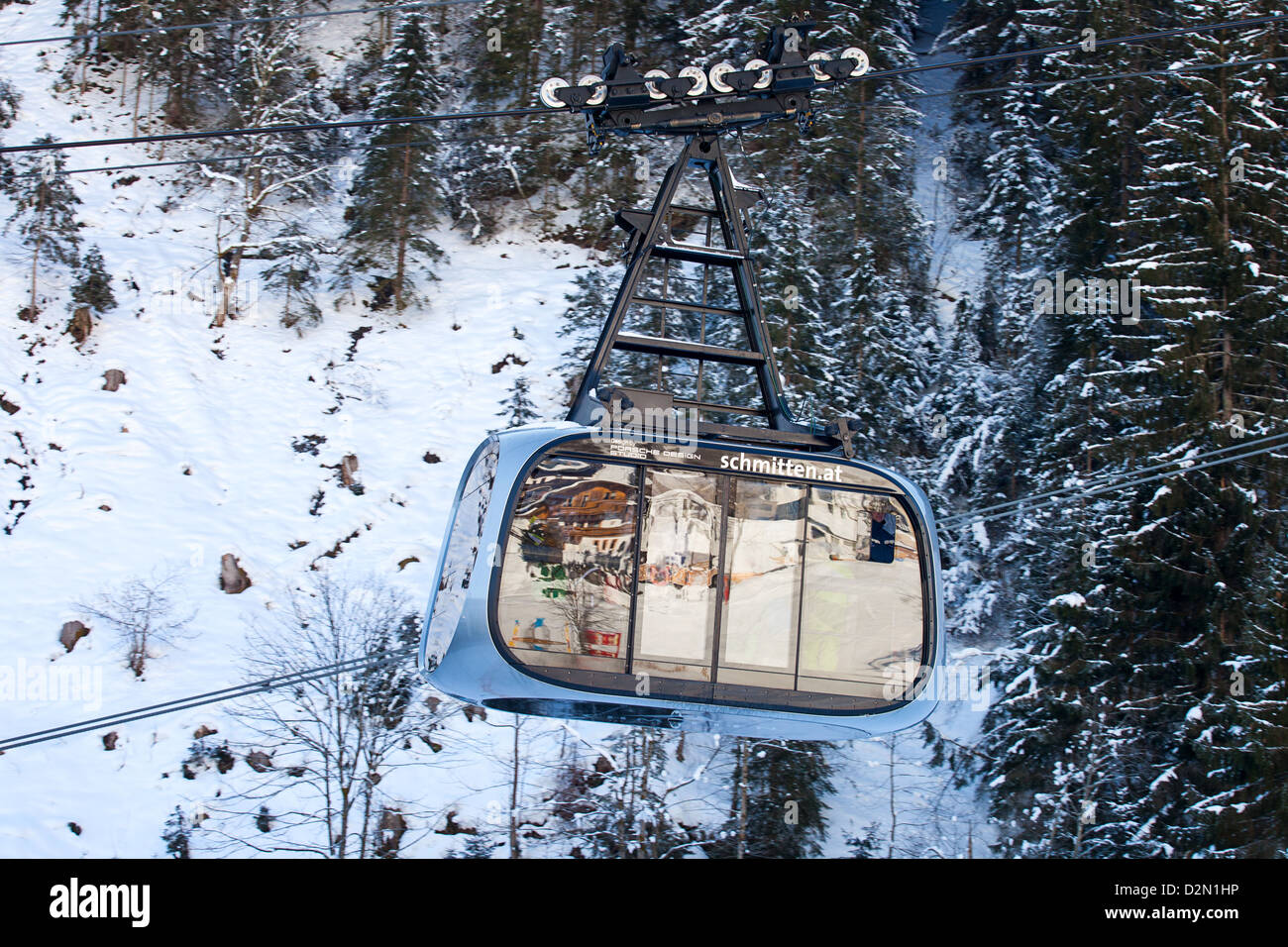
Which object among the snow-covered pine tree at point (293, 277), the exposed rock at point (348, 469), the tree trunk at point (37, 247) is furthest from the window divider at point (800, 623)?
the tree trunk at point (37, 247)

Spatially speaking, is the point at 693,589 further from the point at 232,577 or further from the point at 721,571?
the point at 232,577

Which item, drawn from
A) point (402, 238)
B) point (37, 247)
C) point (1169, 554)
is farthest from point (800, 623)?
point (37, 247)

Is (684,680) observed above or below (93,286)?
below

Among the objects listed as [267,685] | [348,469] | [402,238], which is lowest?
[267,685]

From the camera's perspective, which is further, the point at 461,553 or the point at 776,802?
the point at 776,802

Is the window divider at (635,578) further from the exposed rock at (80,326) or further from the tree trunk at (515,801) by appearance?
Result: the exposed rock at (80,326)

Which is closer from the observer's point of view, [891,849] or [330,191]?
[891,849]

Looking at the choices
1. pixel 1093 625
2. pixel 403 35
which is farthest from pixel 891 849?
pixel 403 35

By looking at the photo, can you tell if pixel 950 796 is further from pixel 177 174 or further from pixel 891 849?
pixel 177 174
